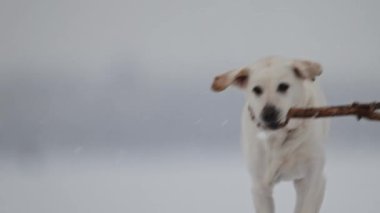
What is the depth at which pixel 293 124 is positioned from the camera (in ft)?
3.70

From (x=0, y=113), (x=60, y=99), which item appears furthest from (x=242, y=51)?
(x=0, y=113)

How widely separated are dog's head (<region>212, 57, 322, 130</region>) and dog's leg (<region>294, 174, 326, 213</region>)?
15 cm

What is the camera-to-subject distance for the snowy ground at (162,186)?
124 centimetres

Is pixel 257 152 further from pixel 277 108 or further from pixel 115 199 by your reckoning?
pixel 115 199

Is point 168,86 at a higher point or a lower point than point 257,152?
higher

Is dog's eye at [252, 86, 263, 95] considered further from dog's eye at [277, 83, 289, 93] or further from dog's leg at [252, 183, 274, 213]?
dog's leg at [252, 183, 274, 213]

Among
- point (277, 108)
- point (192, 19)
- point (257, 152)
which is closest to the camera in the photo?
point (277, 108)

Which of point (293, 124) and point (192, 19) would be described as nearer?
point (293, 124)

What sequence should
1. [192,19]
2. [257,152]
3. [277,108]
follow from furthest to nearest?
1. [192,19]
2. [257,152]
3. [277,108]

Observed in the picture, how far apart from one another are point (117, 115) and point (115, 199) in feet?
0.52

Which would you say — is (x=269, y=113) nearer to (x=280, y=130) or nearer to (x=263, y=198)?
(x=280, y=130)

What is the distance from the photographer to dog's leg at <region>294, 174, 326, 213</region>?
1190mm

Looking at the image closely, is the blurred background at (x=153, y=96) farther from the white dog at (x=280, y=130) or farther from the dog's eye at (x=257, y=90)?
the dog's eye at (x=257, y=90)

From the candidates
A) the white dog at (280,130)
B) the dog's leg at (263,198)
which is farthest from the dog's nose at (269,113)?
the dog's leg at (263,198)
